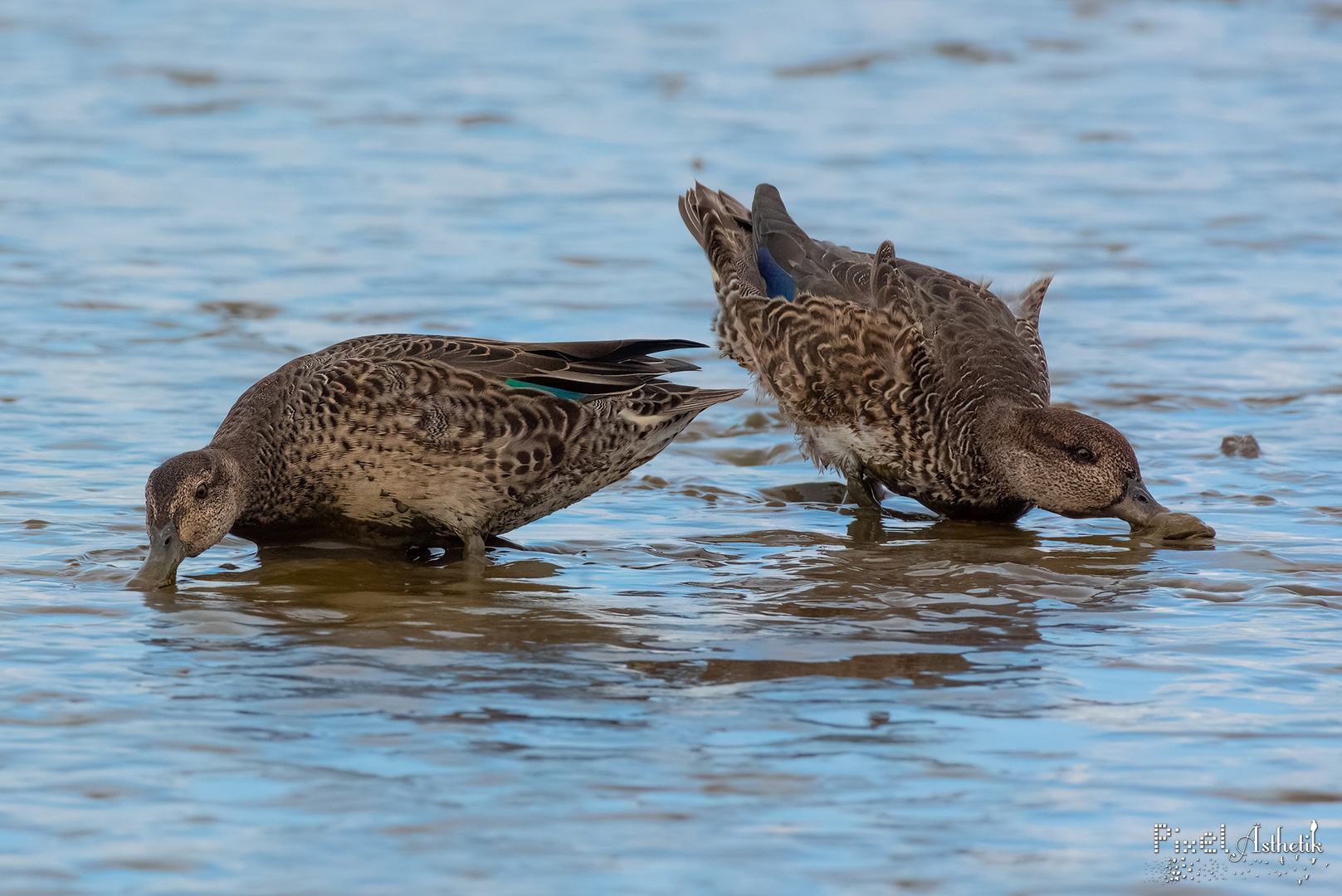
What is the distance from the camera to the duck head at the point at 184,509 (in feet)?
22.4

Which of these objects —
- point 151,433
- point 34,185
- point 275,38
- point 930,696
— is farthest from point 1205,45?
point 930,696

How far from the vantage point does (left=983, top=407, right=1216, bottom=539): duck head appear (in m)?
7.91

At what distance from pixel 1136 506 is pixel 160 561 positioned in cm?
422

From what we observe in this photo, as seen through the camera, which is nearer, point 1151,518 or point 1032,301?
point 1151,518

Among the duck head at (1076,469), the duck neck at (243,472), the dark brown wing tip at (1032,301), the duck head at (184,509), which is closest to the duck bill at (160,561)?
the duck head at (184,509)

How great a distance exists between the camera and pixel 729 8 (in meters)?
23.8

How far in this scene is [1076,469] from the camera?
26.2 ft

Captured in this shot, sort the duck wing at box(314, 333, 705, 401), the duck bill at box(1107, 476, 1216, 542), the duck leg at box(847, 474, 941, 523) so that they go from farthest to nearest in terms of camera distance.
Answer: the duck leg at box(847, 474, 941, 523) < the duck bill at box(1107, 476, 1216, 542) < the duck wing at box(314, 333, 705, 401)

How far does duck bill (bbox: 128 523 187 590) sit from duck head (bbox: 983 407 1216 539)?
372 cm

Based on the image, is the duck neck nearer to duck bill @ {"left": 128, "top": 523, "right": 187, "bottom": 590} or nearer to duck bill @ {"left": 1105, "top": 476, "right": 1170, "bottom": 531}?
duck bill @ {"left": 128, "top": 523, "right": 187, "bottom": 590}

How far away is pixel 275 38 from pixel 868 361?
47.0ft

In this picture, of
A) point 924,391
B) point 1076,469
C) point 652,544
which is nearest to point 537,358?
point 652,544

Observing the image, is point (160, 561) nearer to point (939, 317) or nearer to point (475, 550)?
point (475, 550)

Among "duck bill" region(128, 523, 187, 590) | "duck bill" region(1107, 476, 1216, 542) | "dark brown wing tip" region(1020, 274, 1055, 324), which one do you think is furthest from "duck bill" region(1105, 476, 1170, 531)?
"duck bill" region(128, 523, 187, 590)
